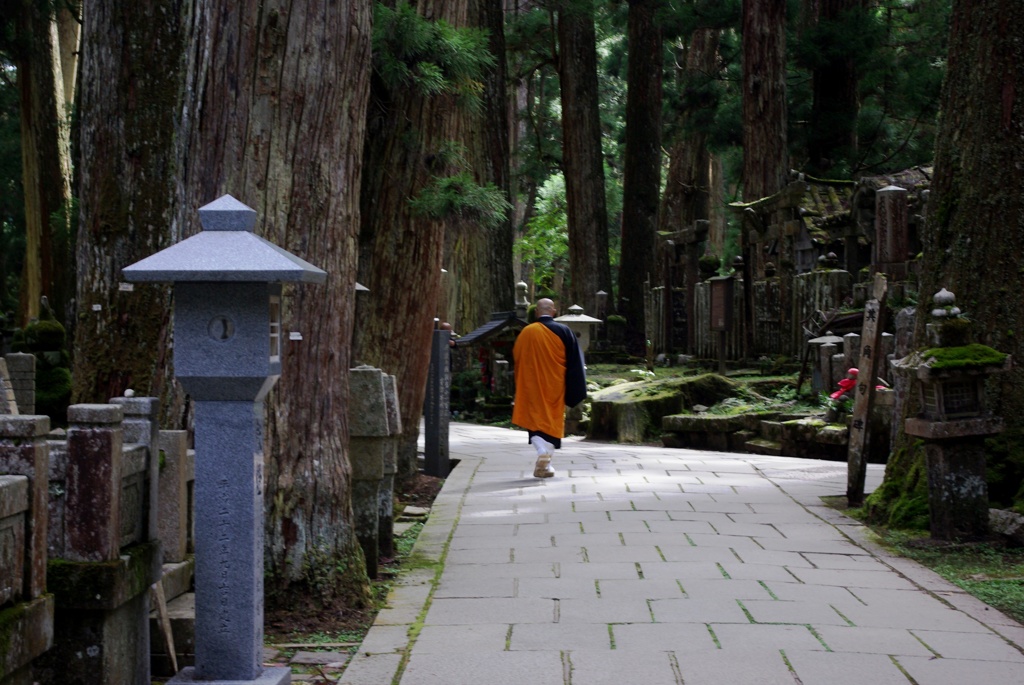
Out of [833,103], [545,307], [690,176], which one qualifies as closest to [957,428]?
[545,307]

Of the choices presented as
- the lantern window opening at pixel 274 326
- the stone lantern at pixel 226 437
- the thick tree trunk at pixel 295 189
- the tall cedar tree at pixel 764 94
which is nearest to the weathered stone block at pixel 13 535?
the stone lantern at pixel 226 437

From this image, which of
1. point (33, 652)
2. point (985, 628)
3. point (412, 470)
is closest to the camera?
point (33, 652)

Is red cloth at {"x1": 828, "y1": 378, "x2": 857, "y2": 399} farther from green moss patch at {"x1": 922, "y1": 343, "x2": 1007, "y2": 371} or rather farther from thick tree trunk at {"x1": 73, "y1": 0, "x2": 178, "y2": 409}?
thick tree trunk at {"x1": 73, "y1": 0, "x2": 178, "y2": 409}

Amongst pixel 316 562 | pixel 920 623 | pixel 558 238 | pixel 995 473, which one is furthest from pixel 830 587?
pixel 558 238

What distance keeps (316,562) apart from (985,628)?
3.23 m

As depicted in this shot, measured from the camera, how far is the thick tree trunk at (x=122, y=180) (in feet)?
28.9

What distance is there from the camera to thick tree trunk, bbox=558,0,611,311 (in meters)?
24.7

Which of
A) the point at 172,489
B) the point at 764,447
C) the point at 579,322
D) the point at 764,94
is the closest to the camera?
the point at 172,489

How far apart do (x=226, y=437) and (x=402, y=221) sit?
18.4 feet

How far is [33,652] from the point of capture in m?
3.41

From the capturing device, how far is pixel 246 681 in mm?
3971

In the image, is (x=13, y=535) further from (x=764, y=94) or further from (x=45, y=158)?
(x=764, y=94)

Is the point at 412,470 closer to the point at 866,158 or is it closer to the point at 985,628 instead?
the point at 985,628

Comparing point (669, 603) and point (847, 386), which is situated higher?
point (847, 386)
